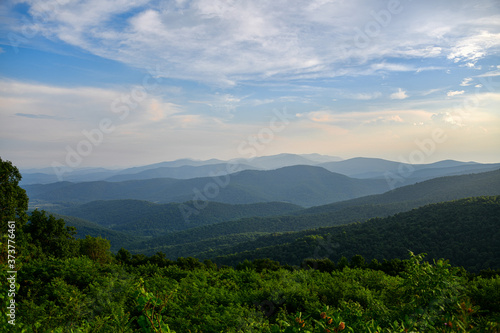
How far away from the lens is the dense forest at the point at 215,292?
448 cm

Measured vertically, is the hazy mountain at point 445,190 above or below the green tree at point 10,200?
below

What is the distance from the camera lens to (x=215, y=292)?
1184cm

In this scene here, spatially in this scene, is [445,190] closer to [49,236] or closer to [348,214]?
[348,214]

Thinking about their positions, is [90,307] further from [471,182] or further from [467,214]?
[471,182]

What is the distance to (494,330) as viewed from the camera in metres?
3.36

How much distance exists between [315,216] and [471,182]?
255 feet

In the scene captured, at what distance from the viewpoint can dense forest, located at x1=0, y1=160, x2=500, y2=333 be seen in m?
4.48

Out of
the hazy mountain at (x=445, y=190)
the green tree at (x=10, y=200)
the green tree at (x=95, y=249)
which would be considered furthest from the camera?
the hazy mountain at (x=445, y=190)

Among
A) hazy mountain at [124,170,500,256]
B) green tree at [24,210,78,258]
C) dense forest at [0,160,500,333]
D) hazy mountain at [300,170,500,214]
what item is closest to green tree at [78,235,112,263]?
dense forest at [0,160,500,333]

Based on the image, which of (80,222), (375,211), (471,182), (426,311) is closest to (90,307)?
(426,311)

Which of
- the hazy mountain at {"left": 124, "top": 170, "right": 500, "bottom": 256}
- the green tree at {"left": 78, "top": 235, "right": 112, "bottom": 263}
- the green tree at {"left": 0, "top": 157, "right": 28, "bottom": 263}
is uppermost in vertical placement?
the green tree at {"left": 0, "top": 157, "right": 28, "bottom": 263}

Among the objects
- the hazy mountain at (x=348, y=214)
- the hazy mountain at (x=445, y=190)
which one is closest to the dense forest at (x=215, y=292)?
the hazy mountain at (x=348, y=214)

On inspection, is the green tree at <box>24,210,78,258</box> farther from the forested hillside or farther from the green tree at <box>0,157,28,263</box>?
the forested hillside

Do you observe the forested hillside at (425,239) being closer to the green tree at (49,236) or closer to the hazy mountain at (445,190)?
the green tree at (49,236)
